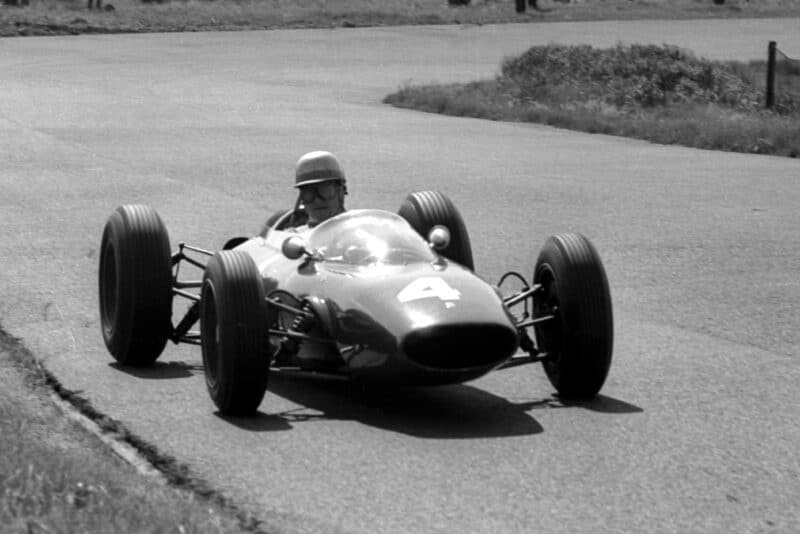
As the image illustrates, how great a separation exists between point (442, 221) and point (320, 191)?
0.91 metres

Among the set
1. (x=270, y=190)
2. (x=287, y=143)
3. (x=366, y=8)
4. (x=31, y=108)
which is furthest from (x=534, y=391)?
(x=366, y=8)

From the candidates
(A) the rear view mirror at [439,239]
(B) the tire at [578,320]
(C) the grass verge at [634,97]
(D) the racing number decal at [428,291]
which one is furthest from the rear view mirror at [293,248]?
(C) the grass verge at [634,97]

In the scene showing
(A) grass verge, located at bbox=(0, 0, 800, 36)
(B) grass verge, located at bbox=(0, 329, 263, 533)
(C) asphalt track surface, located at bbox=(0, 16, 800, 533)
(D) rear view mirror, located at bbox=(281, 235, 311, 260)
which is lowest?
(A) grass verge, located at bbox=(0, 0, 800, 36)

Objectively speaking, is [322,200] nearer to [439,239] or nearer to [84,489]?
[439,239]

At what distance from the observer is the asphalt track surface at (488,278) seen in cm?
655

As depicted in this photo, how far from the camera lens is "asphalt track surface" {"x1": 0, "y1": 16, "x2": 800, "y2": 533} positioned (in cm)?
655

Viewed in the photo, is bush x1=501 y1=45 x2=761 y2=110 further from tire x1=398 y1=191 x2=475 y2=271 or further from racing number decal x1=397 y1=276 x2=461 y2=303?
racing number decal x1=397 y1=276 x2=461 y2=303

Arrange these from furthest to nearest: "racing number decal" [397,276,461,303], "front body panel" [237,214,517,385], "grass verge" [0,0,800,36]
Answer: "grass verge" [0,0,800,36], "racing number decal" [397,276,461,303], "front body panel" [237,214,517,385]

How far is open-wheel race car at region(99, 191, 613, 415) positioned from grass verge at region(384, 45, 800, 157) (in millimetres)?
15921

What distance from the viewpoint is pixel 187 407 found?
802 cm

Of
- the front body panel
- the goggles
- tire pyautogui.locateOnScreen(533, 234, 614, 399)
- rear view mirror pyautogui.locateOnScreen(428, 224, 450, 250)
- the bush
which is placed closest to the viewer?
the front body panel

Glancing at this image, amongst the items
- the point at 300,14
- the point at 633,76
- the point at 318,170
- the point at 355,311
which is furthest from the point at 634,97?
the point at 300,14

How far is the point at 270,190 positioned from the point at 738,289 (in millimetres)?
6842

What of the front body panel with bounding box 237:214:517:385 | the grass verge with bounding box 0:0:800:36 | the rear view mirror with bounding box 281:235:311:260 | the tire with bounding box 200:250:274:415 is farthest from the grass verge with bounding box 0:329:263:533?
the grass verge with bounding box 0:0:800:36
